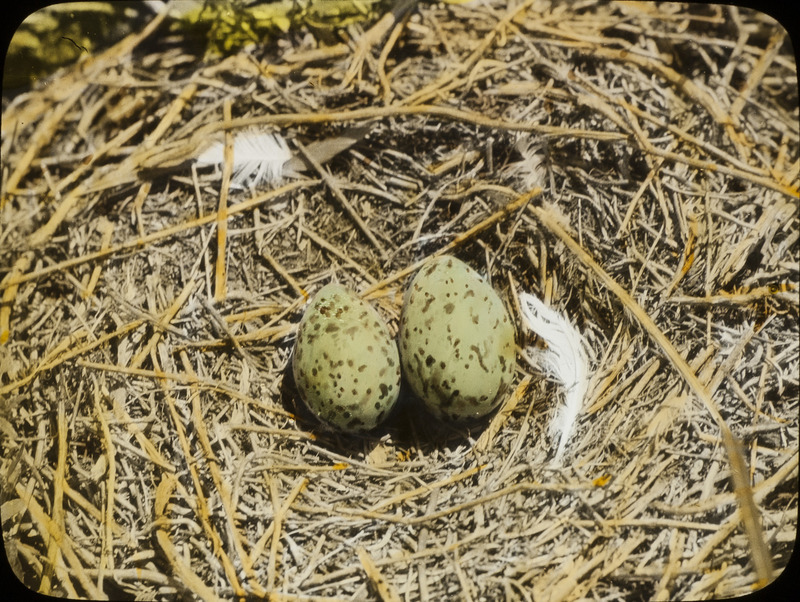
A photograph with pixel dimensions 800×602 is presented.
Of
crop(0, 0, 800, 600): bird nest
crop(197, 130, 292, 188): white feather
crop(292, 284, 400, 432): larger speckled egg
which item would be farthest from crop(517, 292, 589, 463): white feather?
crop(197, 130, 292, 188): white feather

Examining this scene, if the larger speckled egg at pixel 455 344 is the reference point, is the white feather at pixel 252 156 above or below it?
above

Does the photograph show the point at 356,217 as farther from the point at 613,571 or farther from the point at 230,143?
the point at 613,571

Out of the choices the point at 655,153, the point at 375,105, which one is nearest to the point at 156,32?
the point at 375,105

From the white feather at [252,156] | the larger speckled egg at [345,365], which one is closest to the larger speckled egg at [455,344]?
the larger speckled egg at [345,365]

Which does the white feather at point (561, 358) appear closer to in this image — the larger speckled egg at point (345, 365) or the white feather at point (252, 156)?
the larger speckled egg at point (345, 365)

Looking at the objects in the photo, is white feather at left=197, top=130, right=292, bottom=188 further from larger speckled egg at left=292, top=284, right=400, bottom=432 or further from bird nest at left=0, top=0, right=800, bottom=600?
larger speckled egg at left=292, top=284, right=400, bottom=432

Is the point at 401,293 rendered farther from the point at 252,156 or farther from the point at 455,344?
the point at 252,156

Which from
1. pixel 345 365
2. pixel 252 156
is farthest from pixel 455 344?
pixel 252 156
